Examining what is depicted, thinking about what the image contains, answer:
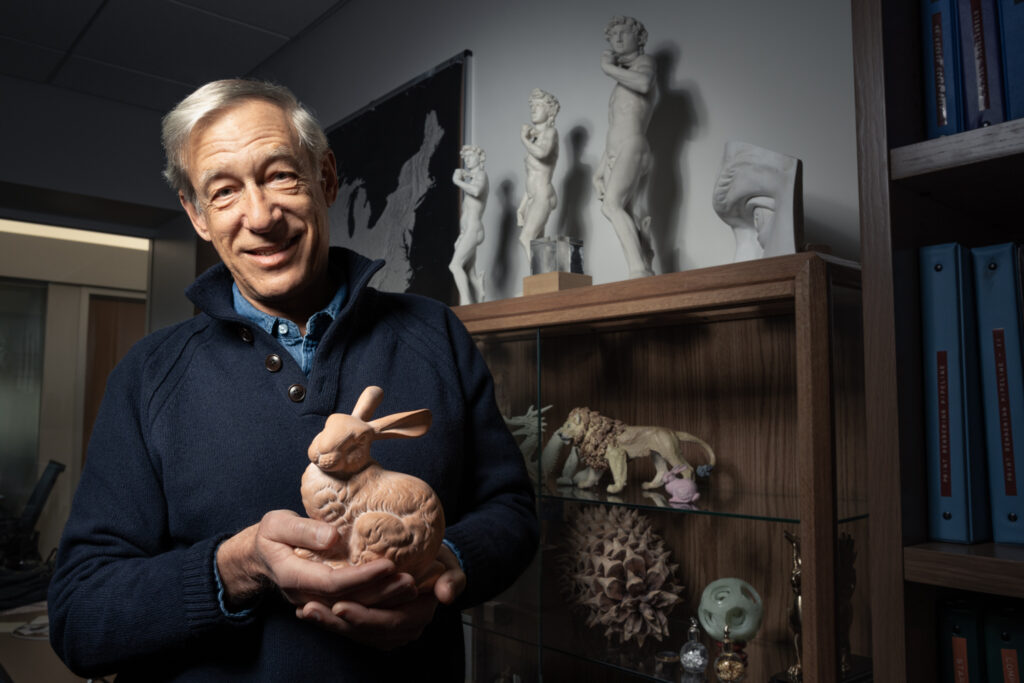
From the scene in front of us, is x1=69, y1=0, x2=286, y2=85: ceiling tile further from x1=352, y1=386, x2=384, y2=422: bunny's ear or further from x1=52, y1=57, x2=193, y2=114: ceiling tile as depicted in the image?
x1=352, y1=386, x2=384, y2=422: bunny's ear

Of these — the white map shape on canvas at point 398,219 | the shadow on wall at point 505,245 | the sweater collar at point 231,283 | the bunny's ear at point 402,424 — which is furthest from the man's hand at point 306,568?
the white map shape on canvas at point 398,219

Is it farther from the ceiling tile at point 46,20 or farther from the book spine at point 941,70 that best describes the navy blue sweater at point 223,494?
the ceiling tile at point 46,20

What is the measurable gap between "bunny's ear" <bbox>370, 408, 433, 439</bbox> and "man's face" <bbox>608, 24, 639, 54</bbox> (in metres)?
1.12

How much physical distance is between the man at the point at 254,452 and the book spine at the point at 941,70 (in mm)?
697

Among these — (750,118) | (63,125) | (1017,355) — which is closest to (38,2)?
(63,125)

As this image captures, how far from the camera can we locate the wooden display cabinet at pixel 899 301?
909 mm

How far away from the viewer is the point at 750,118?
166 centimetres

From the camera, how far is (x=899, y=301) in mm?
935

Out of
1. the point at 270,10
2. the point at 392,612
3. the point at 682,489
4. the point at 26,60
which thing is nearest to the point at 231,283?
the point at 392,612

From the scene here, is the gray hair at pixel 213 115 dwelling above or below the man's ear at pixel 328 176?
above

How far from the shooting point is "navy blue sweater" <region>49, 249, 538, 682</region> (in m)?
0.89

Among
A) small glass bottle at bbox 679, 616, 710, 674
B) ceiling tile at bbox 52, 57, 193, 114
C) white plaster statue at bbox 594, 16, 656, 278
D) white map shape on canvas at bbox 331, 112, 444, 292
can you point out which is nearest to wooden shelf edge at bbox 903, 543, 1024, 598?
small glass bottle at bbox 679, 616, 710, 674

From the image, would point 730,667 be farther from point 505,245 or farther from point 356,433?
point 505,245

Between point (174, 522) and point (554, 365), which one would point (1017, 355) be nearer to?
point (554, 365)
